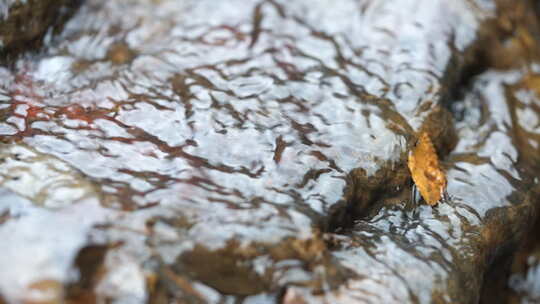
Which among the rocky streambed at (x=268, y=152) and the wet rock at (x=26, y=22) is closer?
the rocky streambed at (x=268, y=152)

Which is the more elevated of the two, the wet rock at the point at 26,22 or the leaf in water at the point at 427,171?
the leaf in water at the point at 427,171

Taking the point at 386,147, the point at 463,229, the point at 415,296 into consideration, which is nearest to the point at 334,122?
the point at 386,147

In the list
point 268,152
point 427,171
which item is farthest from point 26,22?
point 427,171

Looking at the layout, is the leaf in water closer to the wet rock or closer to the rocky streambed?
the rocky streambed

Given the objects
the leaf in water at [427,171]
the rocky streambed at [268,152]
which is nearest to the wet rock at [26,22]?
the rocky streambed at [268,152]

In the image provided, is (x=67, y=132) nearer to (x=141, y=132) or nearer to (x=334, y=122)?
(x=141, y=132)

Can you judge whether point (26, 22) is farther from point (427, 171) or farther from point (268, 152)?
point (427, 171)

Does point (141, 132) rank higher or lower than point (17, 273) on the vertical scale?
higher

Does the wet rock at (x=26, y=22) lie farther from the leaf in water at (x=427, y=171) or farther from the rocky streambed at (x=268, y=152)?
the leaf in water at (x=427, y=171)
